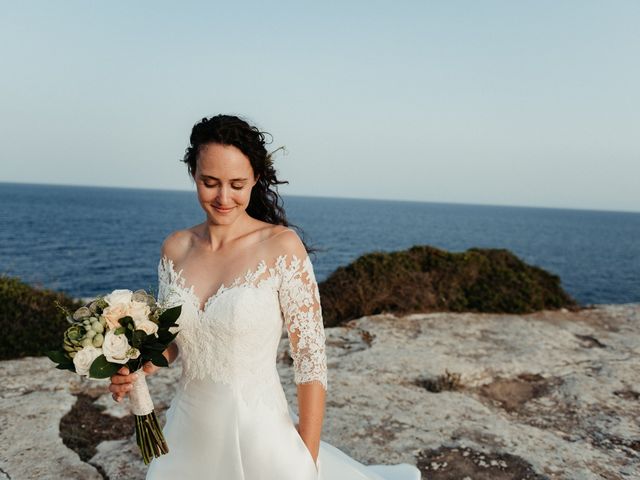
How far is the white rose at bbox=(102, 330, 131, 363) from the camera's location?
221 centimetres

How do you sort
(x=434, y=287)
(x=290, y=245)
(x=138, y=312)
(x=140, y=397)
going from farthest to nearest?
(x=434, y=287) → (x=290, y=245) → (x=140, y=397) → (x=138, y=312)

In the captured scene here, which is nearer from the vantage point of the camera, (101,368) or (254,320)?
(101,368)

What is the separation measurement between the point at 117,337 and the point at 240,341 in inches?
25.8

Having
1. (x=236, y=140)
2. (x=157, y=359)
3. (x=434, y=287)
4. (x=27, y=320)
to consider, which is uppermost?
(x=236, y=140)

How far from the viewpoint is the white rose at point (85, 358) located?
7.22ft

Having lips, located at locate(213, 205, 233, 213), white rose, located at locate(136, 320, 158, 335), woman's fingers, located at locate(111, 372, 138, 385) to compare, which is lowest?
woman's fingers, located at locate(111, 372, 138, 385)

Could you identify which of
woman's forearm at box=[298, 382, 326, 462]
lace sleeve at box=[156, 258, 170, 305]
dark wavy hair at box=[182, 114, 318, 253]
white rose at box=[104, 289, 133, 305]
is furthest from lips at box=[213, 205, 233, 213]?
woman's forearm at box=[298, 382, 326, 462]

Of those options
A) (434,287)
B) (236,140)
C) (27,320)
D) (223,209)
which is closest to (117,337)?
(223,209)

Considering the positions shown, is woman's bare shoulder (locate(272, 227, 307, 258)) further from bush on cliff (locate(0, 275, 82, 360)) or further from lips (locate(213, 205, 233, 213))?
bush on cliff (locate(0, 275, 82, 360))

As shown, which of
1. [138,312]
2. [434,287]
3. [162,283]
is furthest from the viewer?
[434,287]

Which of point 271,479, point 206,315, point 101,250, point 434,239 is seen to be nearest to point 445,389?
point 271,479

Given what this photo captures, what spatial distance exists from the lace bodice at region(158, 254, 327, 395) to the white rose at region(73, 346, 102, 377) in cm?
58

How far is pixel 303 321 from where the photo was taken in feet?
8.73

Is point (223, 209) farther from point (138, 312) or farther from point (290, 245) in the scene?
point (138, 312)
